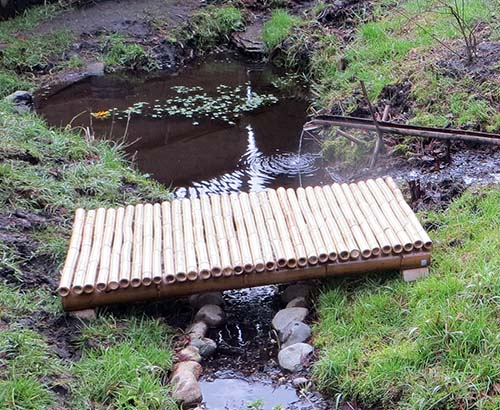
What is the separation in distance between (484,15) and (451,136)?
3.03 meters

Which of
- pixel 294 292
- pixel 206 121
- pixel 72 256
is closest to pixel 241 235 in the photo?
pixel 294 292

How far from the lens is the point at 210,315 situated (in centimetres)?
450

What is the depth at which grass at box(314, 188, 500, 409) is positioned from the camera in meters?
3.38

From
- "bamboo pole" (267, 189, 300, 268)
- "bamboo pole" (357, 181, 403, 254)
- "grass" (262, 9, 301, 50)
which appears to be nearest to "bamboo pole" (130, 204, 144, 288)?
"bamboo pole" (267, 189, 300, 268)

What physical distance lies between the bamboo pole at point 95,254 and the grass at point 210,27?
22.8ft

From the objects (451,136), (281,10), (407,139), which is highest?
(451,136)

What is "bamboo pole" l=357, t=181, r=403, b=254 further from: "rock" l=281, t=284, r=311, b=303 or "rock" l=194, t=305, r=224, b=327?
"rock" l=194, t=305, r=224, b=327

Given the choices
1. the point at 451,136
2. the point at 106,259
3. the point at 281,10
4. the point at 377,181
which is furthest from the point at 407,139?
the point at 281,10

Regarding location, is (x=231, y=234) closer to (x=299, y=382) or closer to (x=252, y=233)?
(x=252, y=233)

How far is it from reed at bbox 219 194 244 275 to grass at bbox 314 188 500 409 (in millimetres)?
581

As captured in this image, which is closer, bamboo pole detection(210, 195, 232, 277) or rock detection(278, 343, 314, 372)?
rock detection(278, 343, 314, 372)

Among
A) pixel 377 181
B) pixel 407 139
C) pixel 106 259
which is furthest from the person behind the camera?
pixel 407 139

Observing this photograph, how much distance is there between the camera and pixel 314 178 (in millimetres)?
6820

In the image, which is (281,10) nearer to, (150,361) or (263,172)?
(263,172)
